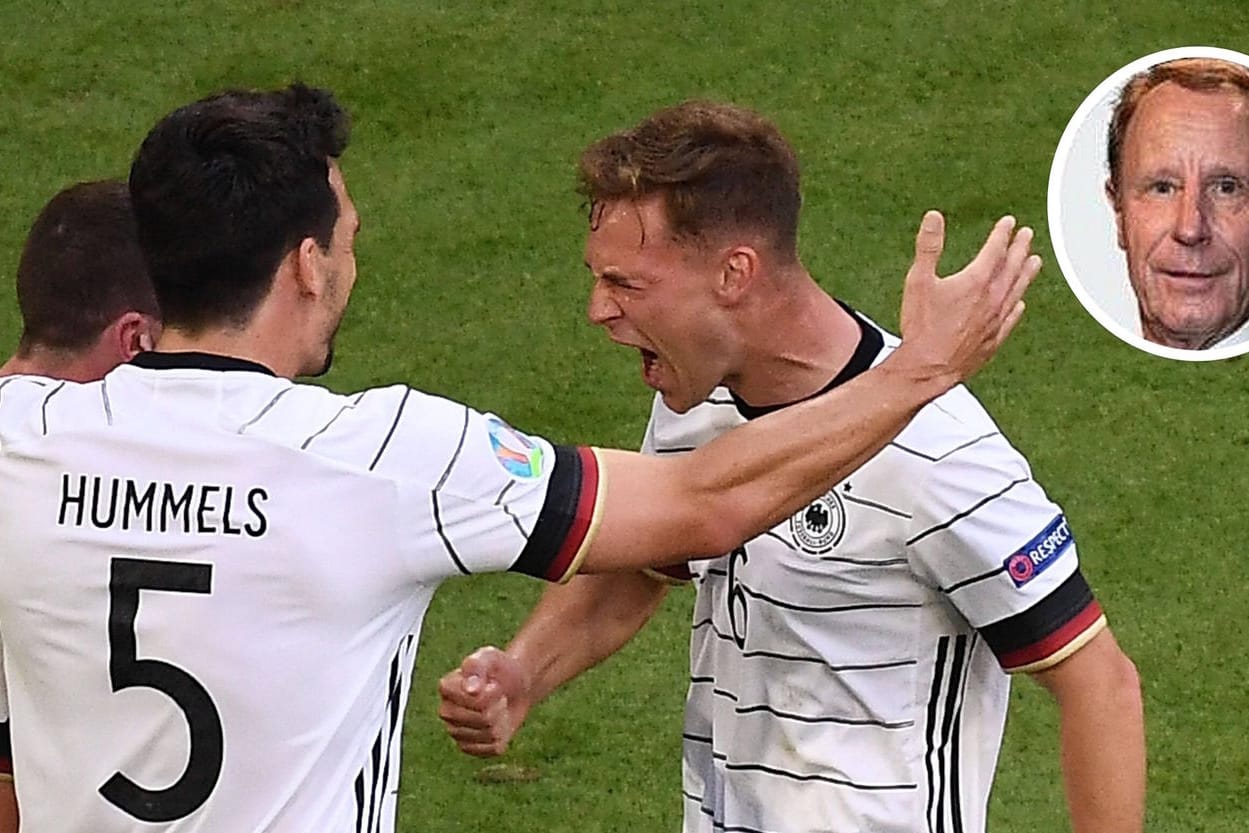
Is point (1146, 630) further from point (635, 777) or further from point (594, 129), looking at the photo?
point (594, 129)

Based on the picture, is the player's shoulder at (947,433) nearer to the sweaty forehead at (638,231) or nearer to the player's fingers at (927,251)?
the player's fingers at (927,251)

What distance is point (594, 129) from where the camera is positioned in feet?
27.8

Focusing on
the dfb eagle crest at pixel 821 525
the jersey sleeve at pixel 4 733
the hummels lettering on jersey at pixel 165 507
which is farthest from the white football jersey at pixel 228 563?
the dfb eagle crest at pixel 821 525

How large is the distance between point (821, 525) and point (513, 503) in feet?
Answer: 1.83

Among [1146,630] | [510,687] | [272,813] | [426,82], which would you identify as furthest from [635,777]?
[426,82]

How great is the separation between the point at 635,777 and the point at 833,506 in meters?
2.65

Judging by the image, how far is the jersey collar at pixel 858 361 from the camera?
3000 millimetres

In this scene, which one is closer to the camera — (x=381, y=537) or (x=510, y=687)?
(x=381, y=537)

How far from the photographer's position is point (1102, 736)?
2.90 metres

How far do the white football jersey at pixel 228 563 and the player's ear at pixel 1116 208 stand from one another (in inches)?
60.5

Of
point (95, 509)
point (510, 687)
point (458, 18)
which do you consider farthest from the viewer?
point (458, 18)

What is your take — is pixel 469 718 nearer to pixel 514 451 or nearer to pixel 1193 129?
pixel 514 451

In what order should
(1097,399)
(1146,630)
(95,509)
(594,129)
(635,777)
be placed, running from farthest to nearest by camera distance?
1. (594,129)
2. (1097,399)
3. (1146,630)
4. (635,777)
5. (95,509)

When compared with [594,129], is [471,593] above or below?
below
